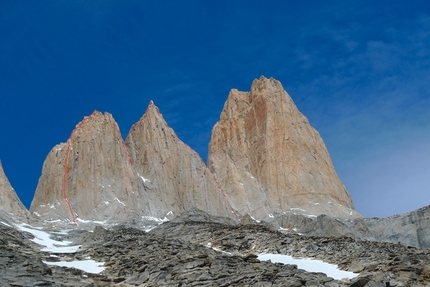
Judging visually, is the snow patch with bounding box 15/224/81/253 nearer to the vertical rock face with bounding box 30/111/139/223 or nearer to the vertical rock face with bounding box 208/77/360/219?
the vertical rock face with bounding box 30/111/139/223

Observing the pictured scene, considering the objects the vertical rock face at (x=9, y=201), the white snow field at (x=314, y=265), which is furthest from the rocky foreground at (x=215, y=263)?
the vertical rock face at (x=9, y=201)

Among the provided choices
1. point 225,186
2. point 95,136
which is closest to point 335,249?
point 95,136

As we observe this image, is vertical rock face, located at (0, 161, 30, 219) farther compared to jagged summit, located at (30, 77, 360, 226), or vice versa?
jagged summit, located at (30, 77, 360, 226)

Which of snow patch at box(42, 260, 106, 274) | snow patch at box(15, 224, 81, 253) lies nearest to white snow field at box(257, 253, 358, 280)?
snow patch at box(42, 260, 106, 274)

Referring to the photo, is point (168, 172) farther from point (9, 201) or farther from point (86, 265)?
point (86, 265)

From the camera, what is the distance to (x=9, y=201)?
66.1 m

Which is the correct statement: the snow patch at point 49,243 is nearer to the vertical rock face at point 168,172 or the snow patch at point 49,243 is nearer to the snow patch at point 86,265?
the snow patch at point 86,265

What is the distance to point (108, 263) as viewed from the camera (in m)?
32.9

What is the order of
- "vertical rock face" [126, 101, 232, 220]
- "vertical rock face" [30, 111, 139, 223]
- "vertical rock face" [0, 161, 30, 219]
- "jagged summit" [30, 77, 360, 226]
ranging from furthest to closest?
"vertical rock face" [126, 101, 232, 220], "jagged summit" [30, 77, 360, 226], "vertical rock face" [30, 111, 139, 223], "vertical rock face" [0, 161, 30, 219]

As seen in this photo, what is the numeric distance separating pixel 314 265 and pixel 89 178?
52658 mm

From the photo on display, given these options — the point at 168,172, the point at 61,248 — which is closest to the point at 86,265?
the point at 61,248

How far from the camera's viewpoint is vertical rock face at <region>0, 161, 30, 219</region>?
6456 centimetres

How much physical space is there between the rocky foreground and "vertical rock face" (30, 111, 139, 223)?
32.0 metres

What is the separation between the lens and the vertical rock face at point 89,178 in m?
75.8
